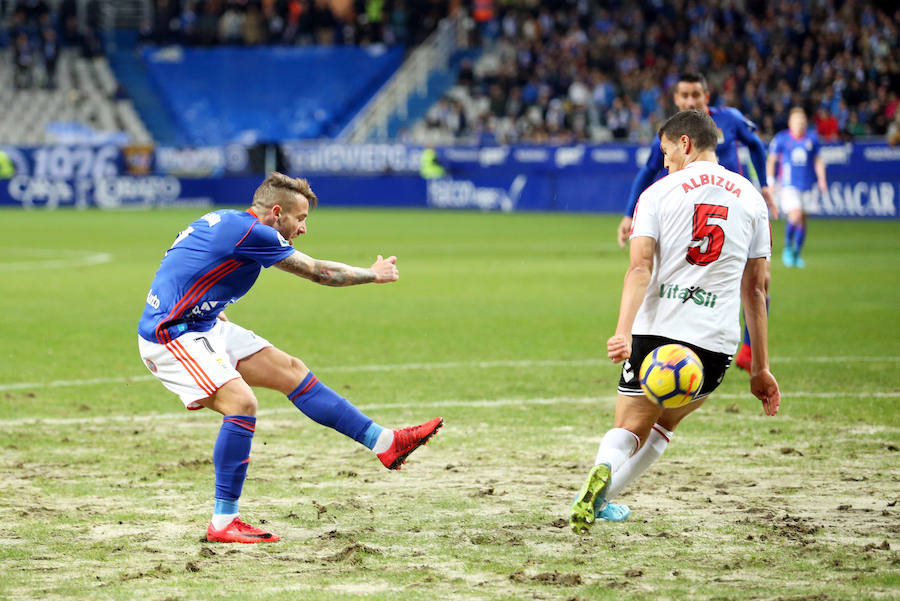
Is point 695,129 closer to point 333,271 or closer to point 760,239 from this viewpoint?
point 760,239

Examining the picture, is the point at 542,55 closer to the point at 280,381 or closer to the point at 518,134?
the point at 518,134

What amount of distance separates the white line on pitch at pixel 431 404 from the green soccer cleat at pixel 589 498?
3385mm

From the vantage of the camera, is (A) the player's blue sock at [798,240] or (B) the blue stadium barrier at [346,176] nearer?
(A) the player's blue sock at [798,240]

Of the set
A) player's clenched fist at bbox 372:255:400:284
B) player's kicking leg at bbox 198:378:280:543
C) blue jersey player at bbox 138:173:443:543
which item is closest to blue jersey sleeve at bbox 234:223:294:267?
blue jersey player at bbox 138:173:443:543

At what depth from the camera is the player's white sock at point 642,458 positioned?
581 cm

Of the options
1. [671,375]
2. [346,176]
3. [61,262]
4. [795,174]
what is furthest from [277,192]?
[346,176]

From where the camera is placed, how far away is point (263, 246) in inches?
219

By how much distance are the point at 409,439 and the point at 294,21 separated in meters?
45.4

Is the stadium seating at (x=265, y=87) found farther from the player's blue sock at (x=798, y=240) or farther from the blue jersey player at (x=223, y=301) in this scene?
the blue jersey player at (x=223, y=301)

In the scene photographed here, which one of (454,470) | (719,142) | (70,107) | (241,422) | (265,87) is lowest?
(70,107)

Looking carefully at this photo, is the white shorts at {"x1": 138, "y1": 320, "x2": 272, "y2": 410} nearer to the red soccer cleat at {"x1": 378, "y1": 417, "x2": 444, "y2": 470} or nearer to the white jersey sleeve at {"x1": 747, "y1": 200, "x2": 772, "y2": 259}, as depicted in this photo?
the red soccer cleat at {"x1": 378, "y1": 417, "x2": 444, "y2": 470}

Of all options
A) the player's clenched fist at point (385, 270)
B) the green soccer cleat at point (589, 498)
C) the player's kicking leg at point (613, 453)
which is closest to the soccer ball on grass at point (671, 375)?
the player's kicking leg at point (613, 453)

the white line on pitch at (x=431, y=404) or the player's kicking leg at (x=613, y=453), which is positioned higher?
the player's kicking leg at (x=613, y=453)

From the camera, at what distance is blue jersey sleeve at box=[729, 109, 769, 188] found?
9.67 m
